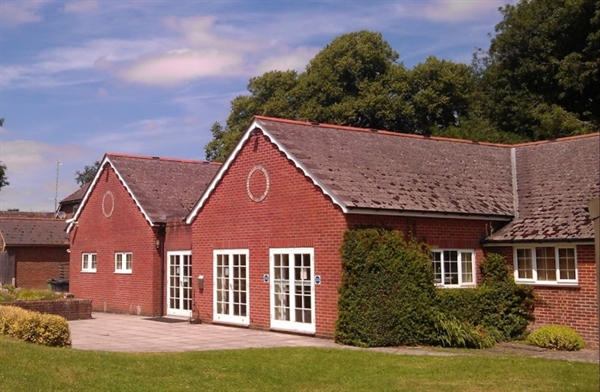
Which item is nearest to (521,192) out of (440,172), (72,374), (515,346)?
(440,172)

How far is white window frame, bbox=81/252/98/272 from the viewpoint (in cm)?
3322

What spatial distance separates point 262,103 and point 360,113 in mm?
9106

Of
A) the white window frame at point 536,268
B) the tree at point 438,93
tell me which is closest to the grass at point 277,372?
the white window frame at point 536,268

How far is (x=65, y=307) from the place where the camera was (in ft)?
86.6

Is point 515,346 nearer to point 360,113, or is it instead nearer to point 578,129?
point 578,129

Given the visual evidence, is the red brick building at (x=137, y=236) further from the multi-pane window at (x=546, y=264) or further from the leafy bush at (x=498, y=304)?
the multi-pane window at (x=546, y=264)

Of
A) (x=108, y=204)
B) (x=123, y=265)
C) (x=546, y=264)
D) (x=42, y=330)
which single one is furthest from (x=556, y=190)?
(x=108, y=204)

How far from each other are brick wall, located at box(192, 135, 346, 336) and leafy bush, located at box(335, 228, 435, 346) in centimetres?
61

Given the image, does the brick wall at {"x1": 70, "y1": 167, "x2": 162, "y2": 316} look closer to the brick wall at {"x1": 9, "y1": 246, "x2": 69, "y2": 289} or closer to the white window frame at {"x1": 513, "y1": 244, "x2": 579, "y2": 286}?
the brick wall at {"x1": 9, "y1": 246, "x2": 69, "y2": 289}

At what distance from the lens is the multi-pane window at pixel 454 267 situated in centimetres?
2151

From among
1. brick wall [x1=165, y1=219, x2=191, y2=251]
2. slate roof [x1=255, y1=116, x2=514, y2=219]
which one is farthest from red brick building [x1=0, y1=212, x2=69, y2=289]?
slate roof [x1=255, y1=116, x2=514, y2=219]

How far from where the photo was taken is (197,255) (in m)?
25.8

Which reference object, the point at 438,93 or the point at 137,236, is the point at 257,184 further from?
the point at 438,93

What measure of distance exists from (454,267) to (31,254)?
3099 cm
